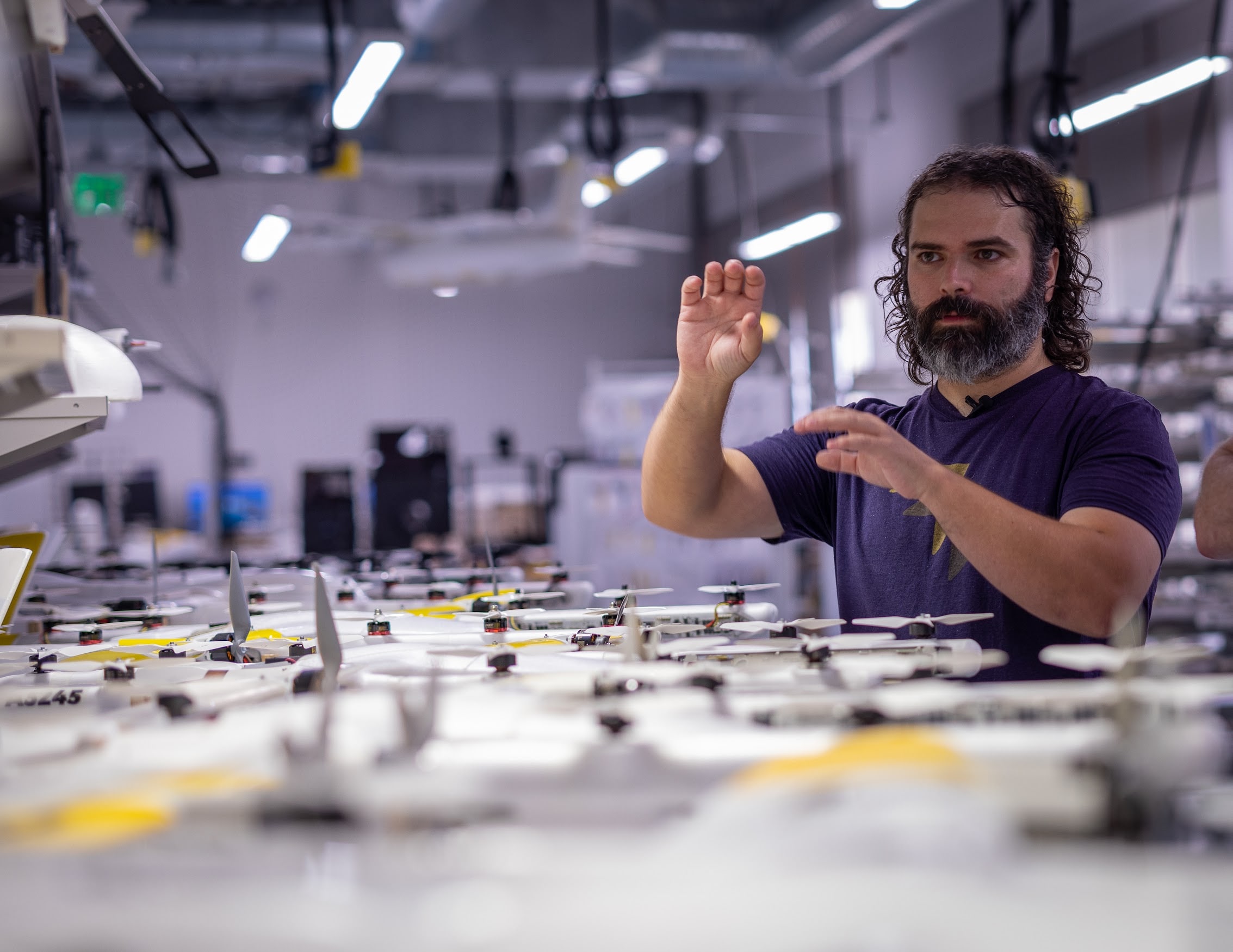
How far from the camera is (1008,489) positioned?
5.55 ft

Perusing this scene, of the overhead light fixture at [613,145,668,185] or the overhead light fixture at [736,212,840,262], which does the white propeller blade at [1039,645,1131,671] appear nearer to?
the overhead light fixture at [613,145,668,185]

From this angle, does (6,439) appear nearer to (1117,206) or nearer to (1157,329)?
(1157,329)

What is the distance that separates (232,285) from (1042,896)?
40.2 feet

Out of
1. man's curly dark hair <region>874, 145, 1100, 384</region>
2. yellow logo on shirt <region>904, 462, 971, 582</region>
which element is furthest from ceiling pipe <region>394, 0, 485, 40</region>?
yellow logo on shirt <region>904, 462, 971, 582</region>

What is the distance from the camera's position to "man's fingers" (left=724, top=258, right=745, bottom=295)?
1848mm

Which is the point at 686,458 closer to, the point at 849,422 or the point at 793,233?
the point at 849,422

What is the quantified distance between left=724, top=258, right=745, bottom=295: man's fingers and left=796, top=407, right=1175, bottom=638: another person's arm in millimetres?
440

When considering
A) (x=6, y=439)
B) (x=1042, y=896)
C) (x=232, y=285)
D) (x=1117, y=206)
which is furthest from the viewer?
(x=232, y=285)

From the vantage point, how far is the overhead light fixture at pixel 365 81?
177 inches

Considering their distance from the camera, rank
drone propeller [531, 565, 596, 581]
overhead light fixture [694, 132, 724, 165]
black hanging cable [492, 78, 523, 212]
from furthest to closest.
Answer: overhead light fixture [694, 132, 724, 165]
black hanging cable [492, 78, 523, 212]
drone propeller [531, 565, 596, 581]

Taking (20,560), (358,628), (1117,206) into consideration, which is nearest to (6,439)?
(20,560)

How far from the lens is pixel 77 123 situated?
9094 mm

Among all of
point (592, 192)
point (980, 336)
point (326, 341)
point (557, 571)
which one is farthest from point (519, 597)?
point (326, 341)

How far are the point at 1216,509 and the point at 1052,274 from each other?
1.58 feet
